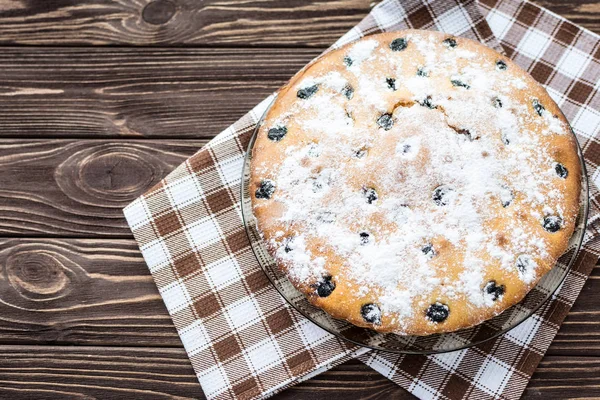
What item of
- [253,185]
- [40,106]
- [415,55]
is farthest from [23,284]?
[415,55]

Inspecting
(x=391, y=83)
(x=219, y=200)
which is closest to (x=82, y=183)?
(x=219, y=200)

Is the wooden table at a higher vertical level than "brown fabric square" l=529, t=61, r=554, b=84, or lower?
lower

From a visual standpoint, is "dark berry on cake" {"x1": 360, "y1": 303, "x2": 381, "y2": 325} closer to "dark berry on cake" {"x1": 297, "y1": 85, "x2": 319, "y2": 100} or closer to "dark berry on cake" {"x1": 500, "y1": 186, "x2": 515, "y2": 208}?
"dark berry on cake" {"x1": 500, "y1": 186, "x2": 515, "y2": 208}

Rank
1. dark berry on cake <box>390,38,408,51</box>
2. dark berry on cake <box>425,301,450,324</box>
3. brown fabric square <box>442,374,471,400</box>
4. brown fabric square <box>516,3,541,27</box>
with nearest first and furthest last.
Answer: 1. dark berry on cake <box>425,301,450,324</box>
2. dark berry on cake <box>390,38,408,51</box>
3. brown fabric square <box>442,374,471,400</box>
4. brown fabric square <box>516,3,541,27</box>

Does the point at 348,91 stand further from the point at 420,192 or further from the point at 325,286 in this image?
the point at 325,286

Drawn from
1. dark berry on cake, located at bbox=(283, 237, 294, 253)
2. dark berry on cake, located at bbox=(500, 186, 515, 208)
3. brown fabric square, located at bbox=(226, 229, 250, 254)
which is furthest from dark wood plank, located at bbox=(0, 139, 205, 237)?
dark berry on cake, located at bbox=(500, 186, 515, 208)

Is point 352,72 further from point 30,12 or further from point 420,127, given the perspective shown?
point 30,12

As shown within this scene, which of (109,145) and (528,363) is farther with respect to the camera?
(109,145)
